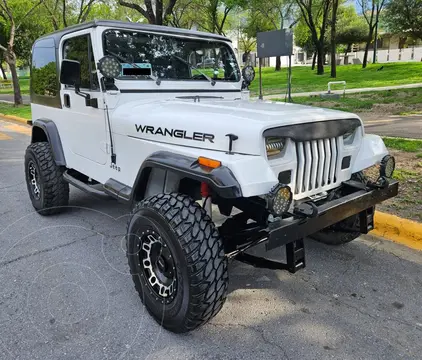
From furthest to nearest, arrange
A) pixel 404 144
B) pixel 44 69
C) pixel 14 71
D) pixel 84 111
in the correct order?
pixel 14 71
pixel 404 144
pixel 44 69
pixel 84 111

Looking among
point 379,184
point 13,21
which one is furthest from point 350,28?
point 379,184

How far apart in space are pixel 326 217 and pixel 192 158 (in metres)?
0.95

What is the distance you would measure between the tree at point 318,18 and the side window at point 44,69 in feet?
75.8

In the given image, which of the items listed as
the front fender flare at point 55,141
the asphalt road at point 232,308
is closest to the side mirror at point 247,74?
the asphalt road at point 232,308

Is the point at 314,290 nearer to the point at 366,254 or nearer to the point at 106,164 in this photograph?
the point at 366,254

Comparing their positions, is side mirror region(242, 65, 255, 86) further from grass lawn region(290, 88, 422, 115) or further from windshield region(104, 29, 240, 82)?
grass lawn region(290, 88, 422, 115)

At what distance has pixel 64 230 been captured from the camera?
4.38 m

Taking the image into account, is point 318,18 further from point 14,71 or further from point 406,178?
point 406,178

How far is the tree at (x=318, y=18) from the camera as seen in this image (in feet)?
83.9

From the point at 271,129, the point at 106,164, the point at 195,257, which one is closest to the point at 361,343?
the point at 195,257

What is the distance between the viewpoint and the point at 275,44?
10836 mm

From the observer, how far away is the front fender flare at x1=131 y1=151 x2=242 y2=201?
2254 mm

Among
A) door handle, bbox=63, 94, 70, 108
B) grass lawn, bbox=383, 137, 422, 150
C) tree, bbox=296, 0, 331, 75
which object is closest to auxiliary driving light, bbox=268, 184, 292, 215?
door handle, bbox=63, 94, 70, 108

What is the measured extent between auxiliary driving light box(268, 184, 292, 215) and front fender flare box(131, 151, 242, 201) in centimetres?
18
